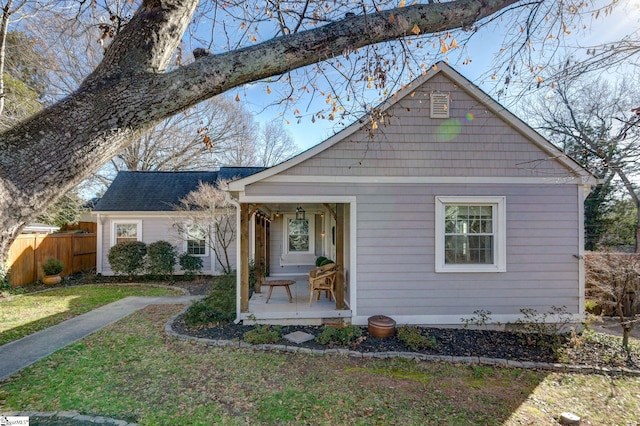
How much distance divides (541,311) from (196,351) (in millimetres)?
6760

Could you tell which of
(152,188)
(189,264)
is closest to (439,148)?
(189,264)

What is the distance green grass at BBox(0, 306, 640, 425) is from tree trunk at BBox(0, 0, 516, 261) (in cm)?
310

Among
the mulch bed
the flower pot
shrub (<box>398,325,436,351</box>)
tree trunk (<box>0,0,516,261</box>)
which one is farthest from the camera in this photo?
the flower pot

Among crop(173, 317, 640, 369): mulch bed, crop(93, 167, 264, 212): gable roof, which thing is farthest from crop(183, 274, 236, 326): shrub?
crop(93, 167, 264, 212): gable roof

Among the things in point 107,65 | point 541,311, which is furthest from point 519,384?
point 107,65

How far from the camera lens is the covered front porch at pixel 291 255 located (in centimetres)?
679

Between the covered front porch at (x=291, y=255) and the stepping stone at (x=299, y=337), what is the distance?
1.54 ft

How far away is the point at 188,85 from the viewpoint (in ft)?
6.68

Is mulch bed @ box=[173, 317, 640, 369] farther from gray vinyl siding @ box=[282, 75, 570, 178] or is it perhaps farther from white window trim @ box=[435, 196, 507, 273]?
gray vinyl siding @ box=[282, 75, 570, 178]

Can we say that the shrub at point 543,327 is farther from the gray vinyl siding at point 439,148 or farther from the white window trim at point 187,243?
the white window trim at point 187,243

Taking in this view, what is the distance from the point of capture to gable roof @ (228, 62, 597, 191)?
6520 mm

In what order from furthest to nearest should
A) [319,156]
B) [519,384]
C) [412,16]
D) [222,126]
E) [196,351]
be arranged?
1. [222,126]
2. [319,156]
3. [196,351]
4. [519,384]
5. [412,16]

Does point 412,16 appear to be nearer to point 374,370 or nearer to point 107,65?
point 107,65

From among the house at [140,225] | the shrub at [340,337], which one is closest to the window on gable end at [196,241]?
the house at [140,225]
